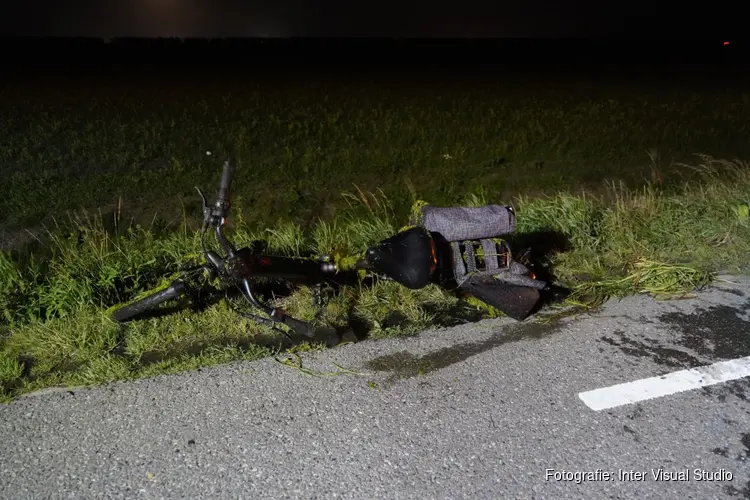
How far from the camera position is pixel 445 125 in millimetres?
8953

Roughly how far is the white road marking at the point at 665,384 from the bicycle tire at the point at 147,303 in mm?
2188

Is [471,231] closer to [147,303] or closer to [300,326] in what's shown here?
[300,326]

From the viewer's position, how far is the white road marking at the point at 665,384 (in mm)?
3068

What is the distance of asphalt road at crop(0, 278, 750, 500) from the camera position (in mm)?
2557

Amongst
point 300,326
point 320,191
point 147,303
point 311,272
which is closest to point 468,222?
point 311,272

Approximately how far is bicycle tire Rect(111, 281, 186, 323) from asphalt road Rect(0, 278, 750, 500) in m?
0.44

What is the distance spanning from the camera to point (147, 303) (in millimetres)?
3414

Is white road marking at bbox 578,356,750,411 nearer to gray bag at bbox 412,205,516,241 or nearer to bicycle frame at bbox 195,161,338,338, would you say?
gray bag at bbox 412,205,516,241

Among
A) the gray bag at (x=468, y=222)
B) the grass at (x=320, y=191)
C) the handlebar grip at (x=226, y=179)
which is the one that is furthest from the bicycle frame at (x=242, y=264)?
the gray bag at (x=468, y=222)

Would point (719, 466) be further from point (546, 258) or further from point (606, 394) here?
point (546, 258)

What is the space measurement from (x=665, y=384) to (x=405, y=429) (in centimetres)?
141

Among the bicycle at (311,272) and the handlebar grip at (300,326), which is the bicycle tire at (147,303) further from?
the handlebar grip at (300,326)

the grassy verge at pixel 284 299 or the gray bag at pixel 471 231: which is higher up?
the gray bag at pixel 471 231

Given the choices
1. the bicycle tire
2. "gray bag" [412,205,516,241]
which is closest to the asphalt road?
the bicycle tire
